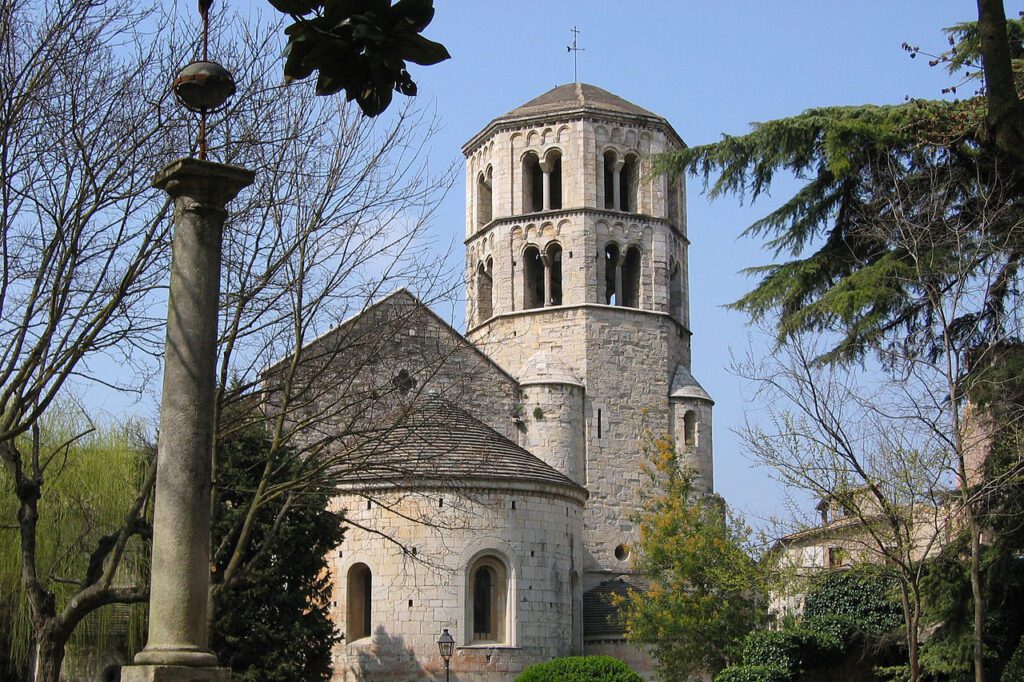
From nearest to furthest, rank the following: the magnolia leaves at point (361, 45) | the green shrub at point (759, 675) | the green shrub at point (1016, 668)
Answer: the magnolia leaves at point (361, 45) → the green shrub at point (1016, 668) → the green shrub at point (759, 675)

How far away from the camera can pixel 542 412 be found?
34.8m

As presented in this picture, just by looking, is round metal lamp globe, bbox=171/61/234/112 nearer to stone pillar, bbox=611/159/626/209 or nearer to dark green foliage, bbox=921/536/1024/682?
dark green foliage, bbox=921/536/1024/682

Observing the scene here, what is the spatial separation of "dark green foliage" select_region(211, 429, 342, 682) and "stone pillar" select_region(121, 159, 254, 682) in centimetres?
1189

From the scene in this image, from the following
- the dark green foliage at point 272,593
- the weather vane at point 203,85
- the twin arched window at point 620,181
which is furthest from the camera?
the twin arched window at point 620,181

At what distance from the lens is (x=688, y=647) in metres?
29.9

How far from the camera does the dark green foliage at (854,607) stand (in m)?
23.0

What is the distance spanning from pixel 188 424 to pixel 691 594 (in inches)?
916

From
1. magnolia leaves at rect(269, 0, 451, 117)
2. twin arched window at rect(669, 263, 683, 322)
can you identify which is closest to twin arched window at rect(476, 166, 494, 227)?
twin arched window at rect(669, 263, 683, 322)

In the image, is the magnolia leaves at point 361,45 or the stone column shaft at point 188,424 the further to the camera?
the stone column shaft at point 188,424

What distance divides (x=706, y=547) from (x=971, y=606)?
41.1 ft

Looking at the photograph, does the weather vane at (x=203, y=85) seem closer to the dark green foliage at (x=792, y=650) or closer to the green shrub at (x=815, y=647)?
the dark green foliage at (x=792, y=650)

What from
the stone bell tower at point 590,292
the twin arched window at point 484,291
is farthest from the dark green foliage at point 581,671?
the twin arched window at point 484,291

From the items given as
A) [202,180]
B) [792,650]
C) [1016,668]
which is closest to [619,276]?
[792,650]

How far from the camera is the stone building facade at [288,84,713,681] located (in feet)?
88.8
